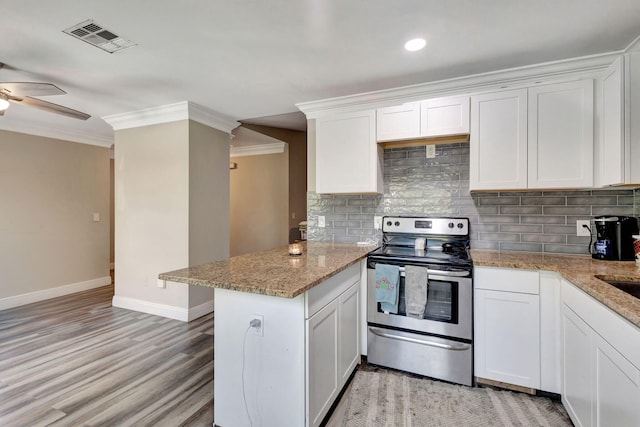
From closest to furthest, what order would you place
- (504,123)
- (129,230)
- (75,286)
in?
(504,123) < (129,230) < (75,286)

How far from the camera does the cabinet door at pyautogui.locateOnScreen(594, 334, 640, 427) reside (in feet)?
3.64

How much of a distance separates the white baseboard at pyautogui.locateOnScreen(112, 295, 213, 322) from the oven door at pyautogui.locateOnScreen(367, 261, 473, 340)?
2247mm

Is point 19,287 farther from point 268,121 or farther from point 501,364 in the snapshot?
point 501,364

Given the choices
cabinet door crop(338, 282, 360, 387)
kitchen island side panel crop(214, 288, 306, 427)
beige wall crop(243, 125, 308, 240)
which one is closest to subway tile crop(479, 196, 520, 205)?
cabinet door crop(338, 282, 360, 387)

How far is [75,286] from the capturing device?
4586mm

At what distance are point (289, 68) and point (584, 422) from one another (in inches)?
115

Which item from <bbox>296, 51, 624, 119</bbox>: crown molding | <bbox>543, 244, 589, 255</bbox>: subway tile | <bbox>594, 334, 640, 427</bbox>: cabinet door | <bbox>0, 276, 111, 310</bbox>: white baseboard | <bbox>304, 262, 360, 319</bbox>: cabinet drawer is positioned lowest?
<bbox>0, 276, 111, 310</bbox>: white baseboard

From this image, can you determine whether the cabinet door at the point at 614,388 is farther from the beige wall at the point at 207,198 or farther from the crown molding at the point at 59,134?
the crown molding at the point at 59,134

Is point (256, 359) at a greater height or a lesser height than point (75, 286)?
greater

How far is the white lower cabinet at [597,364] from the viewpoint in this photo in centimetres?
113

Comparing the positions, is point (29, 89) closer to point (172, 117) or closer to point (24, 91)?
point (24, 91)

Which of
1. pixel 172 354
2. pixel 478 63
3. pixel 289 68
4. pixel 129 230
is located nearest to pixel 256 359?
pixel 172 354

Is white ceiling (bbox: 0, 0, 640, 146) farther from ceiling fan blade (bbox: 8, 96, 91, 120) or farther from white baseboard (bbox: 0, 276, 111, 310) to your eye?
white baseboard (bbox: 0, 276, 111, 310)

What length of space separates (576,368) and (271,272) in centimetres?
178
